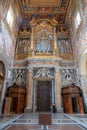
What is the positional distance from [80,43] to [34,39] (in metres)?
4.72

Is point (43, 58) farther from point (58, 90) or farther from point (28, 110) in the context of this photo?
point (28, 110)

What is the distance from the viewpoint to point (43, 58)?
35.6 ft

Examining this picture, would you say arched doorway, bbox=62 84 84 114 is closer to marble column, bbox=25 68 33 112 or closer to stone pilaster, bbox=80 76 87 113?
stone pilaster, bbox=80 76 87 113

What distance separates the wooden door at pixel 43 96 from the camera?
450 inches

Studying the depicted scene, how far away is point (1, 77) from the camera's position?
29.7ft

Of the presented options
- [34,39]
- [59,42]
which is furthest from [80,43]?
[34,39]

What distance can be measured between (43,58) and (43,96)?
3.80 meters

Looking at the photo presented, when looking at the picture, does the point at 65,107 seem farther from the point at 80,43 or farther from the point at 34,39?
the point at 34,39

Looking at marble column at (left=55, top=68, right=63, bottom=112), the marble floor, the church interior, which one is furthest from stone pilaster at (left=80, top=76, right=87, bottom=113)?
the marble floor

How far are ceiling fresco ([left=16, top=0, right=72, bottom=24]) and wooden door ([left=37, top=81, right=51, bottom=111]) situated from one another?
768 centimetres

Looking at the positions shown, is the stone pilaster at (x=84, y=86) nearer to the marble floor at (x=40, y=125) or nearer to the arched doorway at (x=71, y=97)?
the arched doorway at (x=71, y=97)

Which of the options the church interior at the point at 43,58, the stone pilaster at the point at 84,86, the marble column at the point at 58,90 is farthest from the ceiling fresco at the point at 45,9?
the stone pilaster at the point at 84,86

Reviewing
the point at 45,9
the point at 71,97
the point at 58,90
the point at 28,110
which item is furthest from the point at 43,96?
the point at 45,9

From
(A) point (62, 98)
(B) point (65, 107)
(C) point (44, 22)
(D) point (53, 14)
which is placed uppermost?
(D) point (53, 14)
